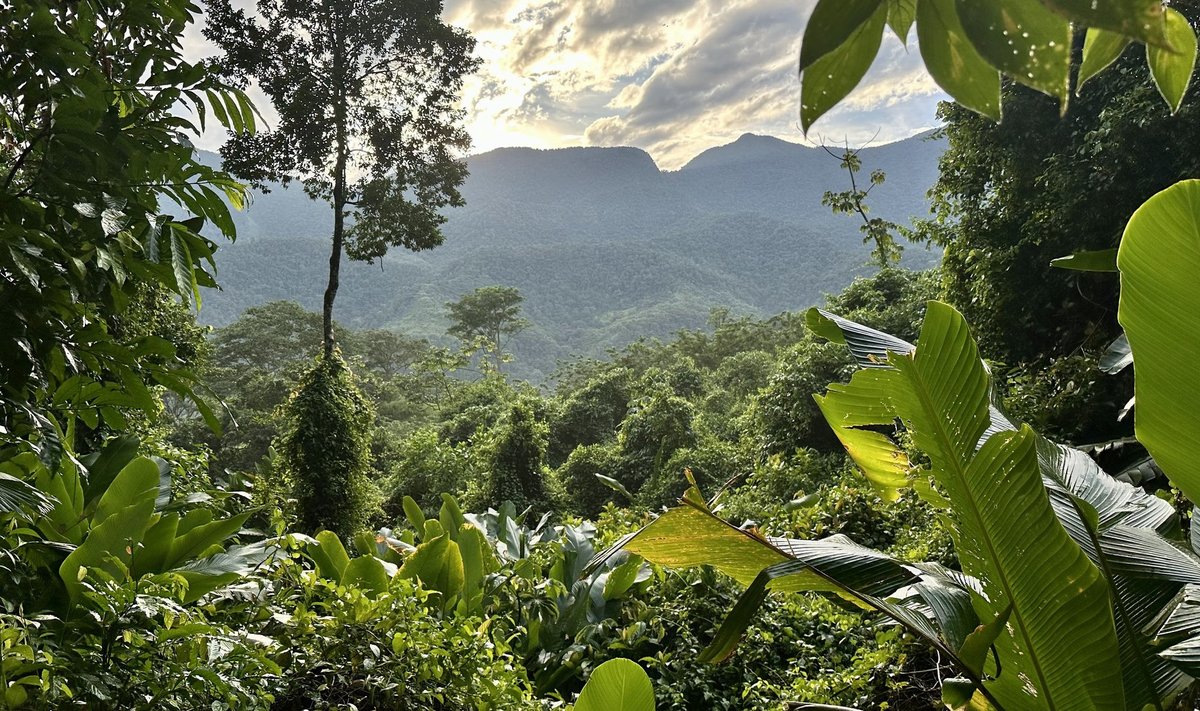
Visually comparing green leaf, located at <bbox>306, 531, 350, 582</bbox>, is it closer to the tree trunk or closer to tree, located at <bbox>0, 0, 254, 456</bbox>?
tree, located at <bbox>0, 0, 254, 456</bbox>

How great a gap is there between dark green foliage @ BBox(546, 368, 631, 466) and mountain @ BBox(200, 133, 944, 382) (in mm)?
31910

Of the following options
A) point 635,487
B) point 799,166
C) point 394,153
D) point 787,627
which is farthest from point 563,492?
point 799,166

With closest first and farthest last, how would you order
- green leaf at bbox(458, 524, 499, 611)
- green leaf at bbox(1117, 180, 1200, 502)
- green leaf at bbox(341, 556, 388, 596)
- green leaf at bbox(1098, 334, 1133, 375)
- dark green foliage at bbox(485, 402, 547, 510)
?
green leaf at bbox(1117, 180, 1200, 502), green leaf at bbox(1098, 334, 1133, 375), green leaf at bbox(341, 556, 388, 596), green leaf at bbox(458, 524, 499, 611), dark green foliage at bbox(485, 402, 547, 510)

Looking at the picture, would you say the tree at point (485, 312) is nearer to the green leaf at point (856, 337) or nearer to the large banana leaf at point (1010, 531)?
the green leaf at point (856, 337)

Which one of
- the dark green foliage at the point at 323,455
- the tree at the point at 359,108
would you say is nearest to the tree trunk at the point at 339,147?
the tree at the point at 359,108

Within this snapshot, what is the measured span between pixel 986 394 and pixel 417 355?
30218mm

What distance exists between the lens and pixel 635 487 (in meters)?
10.2

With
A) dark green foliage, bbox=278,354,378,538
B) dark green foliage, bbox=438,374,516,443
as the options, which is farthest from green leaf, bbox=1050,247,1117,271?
dark green foliage, bbox=438,374,516,443

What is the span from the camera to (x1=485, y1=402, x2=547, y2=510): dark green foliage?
9398 millimetres

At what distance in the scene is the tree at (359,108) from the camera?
860 centimetres

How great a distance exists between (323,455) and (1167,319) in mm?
7032

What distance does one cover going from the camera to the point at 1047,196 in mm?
5410

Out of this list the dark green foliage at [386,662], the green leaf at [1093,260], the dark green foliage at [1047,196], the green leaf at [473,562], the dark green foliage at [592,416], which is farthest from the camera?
the dark green foliage at [592,416]

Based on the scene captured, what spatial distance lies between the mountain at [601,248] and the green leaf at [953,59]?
149ft
